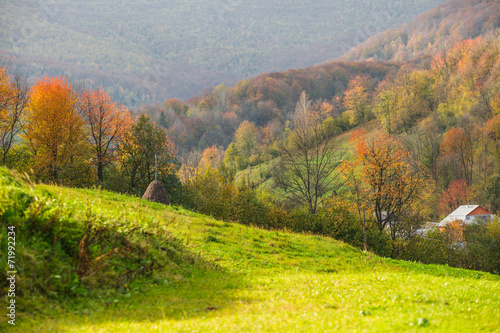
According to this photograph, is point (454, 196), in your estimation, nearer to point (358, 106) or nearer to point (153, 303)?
point (358, 106)

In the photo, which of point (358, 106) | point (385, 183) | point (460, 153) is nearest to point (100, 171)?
point (385, 183)

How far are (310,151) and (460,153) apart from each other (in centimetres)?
4940

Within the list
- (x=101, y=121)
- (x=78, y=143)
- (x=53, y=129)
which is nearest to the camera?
(x=53, y=129)

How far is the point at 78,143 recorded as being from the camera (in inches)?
1711

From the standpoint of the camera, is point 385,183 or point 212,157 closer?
point 385,183

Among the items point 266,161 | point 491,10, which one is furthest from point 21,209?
point 491,10

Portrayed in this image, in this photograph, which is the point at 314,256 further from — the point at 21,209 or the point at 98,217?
the point at 21,209

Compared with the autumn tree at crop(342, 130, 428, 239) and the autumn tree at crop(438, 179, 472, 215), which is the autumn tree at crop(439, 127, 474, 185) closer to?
the autumn tree at crop(438, 179, 472, 215)

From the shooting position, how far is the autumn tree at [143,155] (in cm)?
4066

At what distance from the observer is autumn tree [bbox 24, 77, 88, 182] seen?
41.6m

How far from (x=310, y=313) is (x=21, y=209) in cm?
721

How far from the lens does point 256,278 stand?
1146 cm

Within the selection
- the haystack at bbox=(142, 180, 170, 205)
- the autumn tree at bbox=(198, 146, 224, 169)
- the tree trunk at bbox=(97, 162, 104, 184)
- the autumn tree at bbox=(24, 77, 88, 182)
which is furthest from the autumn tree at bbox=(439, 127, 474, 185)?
the autumn tree at bbox=(24, 77, 88, 182)

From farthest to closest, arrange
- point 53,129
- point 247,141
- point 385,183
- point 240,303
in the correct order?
point 247,141 < point 385,183 < point 53,129 < point 240,303
